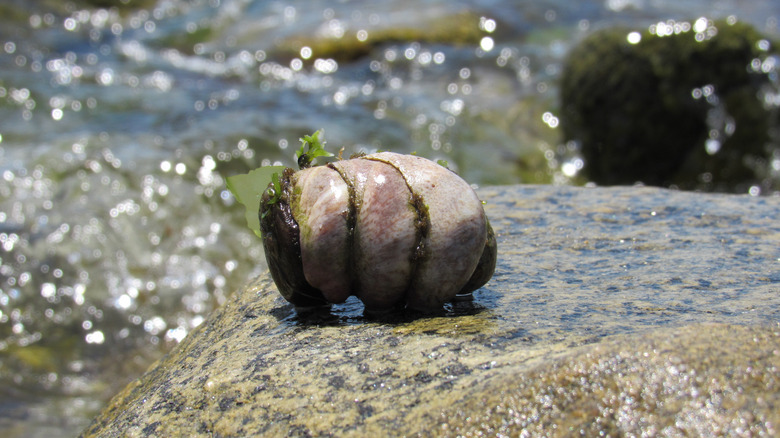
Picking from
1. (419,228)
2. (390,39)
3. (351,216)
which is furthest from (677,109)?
(351,216)

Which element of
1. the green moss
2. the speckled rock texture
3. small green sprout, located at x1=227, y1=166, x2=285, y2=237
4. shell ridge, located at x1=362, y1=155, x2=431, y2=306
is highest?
the green moss

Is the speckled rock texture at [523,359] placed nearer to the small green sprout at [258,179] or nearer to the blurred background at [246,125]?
the small green sprout at [258,179]

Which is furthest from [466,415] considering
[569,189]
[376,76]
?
[376,76]

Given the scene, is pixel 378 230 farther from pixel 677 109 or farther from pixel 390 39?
pixel 390 39

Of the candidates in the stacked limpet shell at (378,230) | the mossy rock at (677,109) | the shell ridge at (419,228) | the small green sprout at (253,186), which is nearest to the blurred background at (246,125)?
the mossy rock at (677,109)

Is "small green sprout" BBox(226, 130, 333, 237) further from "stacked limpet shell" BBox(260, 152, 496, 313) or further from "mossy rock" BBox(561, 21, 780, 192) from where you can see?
"mossy rock" BBox(561, 21, 780, 192)

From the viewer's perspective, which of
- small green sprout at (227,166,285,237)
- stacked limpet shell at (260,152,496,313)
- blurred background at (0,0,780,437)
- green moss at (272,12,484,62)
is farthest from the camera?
green moss at (272,12,484,62)

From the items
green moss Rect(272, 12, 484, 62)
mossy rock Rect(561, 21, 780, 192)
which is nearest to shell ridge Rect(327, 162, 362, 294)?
mossy rock Rect(561, 21, 780, 192)

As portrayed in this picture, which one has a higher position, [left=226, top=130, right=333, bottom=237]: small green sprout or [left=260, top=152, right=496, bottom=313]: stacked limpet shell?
[left=226, top=130, right=333, bottom=237]: small green sprout
